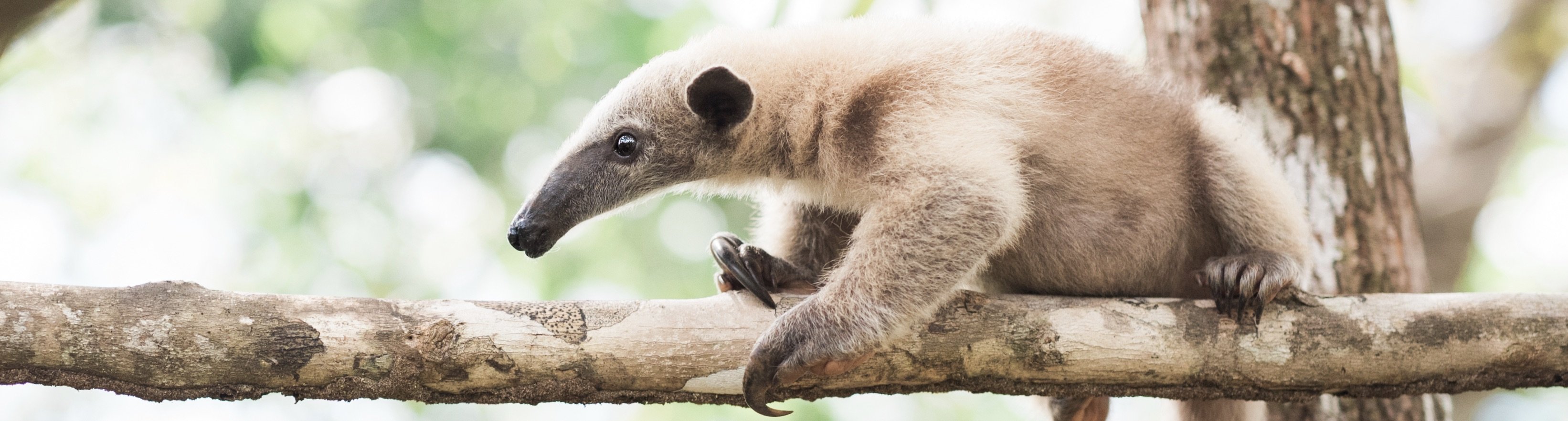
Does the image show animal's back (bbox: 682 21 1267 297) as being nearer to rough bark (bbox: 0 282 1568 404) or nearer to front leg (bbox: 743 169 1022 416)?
front leg (bbox: 743 169 1022 416)

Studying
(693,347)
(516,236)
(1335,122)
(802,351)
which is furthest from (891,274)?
(1335,122)

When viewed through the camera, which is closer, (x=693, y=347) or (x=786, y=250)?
(x=693, y=347)

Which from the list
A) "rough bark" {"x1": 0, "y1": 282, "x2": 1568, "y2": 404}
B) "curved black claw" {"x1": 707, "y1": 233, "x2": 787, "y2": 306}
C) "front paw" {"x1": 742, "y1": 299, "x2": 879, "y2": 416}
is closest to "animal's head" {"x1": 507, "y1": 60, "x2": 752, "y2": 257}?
"curved black claw" {"x1": 707, "y1": 233, "x2": 787, "y2": 306}

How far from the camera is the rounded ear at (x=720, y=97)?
3.67 meters

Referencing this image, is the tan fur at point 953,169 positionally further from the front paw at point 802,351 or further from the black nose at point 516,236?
the black nose at point 516,236

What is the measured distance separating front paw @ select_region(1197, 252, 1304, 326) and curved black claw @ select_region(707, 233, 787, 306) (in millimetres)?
1395

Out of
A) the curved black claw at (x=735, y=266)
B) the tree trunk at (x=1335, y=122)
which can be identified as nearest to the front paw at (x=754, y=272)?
the curved black claw at (x=735, y=266)

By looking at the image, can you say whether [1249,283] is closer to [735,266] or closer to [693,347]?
[735,266]

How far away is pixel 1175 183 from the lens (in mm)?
3928

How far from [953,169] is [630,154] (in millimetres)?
1253

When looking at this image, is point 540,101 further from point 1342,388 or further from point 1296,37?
point 1342,388

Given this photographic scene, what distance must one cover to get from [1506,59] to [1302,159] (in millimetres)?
5450

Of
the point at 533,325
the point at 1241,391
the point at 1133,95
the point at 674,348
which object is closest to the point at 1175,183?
the point at 1133,95

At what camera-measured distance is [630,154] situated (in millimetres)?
4027
